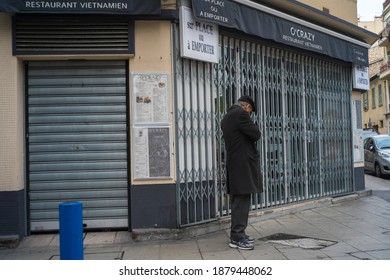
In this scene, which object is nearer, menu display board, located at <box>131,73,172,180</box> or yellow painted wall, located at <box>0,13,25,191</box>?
yellow painted wall, located at <box>0,13,25,191</box>

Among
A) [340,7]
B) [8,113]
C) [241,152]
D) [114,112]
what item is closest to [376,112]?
[340,7]

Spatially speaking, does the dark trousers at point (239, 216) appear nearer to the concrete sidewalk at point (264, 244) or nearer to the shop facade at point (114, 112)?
the concrete sidewalk at point (264, 244)

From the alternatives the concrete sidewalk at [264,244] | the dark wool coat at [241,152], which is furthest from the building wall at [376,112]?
the dark wool coat at [241,152]

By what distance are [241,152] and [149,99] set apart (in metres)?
1.69

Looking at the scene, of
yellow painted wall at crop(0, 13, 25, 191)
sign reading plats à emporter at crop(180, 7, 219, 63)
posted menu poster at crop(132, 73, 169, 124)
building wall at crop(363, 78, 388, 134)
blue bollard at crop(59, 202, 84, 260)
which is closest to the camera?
blue bollard at crop(59, 202, 84, 260)

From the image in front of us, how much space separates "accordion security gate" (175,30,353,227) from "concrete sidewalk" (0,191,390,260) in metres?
0.64

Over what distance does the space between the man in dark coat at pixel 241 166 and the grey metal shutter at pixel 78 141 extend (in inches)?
70.9

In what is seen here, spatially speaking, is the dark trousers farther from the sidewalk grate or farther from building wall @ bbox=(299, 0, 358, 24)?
building wall @ bbox=(299, 0, 358, 24)

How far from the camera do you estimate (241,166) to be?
614 centimetres

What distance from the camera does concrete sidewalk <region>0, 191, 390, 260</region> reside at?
584 centimetres

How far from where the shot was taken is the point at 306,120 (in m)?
9.83

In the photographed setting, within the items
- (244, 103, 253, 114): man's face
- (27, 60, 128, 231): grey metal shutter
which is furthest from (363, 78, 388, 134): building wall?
(27, 60, 128, 231): grey metal shutter

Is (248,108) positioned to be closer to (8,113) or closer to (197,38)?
(197,38)

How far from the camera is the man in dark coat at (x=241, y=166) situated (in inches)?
239
